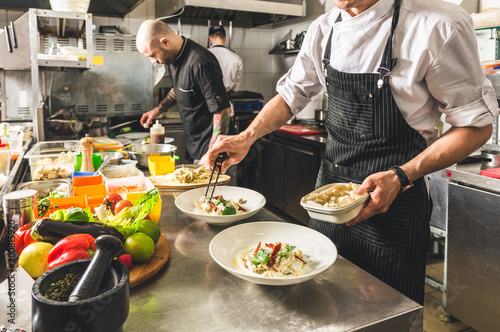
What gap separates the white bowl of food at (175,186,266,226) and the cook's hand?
0.38 m

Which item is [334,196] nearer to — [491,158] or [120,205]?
[120,205]

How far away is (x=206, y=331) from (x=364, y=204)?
0.70 m

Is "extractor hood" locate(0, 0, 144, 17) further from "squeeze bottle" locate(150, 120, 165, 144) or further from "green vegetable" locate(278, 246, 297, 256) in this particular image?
"green vegetable" locate(278, 246, 297, 256)

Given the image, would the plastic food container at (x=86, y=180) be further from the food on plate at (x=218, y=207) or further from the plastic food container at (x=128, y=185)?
the food on plate at (x=218, y=207)

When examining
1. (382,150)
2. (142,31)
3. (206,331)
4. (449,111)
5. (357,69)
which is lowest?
(206,331)

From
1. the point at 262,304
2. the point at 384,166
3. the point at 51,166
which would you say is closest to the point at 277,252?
the point at 262,304

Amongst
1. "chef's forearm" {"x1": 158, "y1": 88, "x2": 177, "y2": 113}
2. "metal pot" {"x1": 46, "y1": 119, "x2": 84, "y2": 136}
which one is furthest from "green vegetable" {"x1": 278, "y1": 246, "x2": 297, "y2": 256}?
"chef's forearm" {"x1": 158, "y1": 88, "x2": 177, "y2": 113}

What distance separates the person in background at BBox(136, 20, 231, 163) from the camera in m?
3.14

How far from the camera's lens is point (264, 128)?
1.81m

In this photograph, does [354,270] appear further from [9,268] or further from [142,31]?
[142,31]

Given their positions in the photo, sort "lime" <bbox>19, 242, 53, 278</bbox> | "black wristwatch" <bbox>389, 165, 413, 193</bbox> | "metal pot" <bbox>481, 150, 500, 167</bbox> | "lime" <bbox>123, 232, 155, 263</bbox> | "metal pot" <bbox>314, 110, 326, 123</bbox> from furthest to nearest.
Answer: "metal pot" <bbox>314, 110, 326, 123</bbox> → "metal pot" <bbox>481, 150, 500, 167</bbox> → "black wristwatch" <bbox>389, 165, 413, 193</bbox> → "lime" <bbox>123, 232, 155, 263</bbox> → "lime" <bbox>19, 242, 53, 278</bbox>

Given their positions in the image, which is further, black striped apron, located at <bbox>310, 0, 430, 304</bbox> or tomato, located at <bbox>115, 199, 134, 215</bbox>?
black striped apron, located at <bbox>310, 0, 430, 304</bbox>

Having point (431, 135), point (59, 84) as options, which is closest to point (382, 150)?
point (431, 135)

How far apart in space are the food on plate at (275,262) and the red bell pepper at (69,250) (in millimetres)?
397
